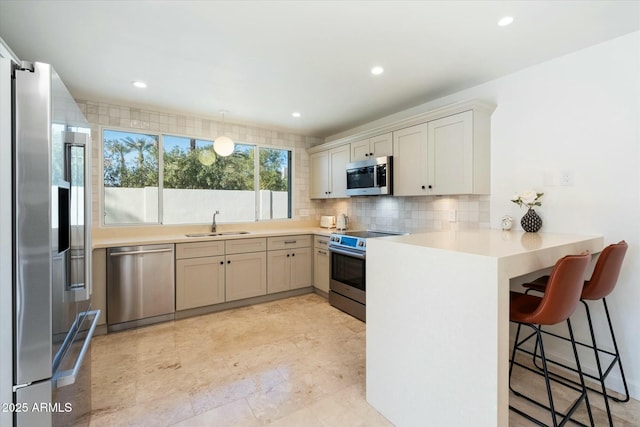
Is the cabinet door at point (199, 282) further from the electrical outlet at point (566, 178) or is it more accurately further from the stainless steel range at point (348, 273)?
the electrical outlet at point (566, 178)

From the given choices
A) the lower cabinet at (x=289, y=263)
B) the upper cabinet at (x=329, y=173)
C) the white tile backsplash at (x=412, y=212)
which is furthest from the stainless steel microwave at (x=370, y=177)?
the lower cabinet at (x=289, y=263)

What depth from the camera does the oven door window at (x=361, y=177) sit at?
142 inches

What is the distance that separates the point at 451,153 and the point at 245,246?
8.38 feet

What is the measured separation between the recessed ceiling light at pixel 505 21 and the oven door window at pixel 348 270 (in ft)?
7.51

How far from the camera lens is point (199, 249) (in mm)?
3385

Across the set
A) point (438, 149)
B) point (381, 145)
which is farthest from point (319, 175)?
point (438, 149)

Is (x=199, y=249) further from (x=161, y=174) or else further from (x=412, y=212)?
(x=412, y=212)

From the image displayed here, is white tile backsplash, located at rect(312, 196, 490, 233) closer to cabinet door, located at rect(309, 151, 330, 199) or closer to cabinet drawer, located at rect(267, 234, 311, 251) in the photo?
cabinet door, located at rect(309, 151, 330, 199)

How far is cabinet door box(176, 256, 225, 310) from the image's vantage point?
329 cm

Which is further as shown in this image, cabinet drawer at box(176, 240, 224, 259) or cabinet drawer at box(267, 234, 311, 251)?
cabinet drawer at box(267, 234, 311, 251)

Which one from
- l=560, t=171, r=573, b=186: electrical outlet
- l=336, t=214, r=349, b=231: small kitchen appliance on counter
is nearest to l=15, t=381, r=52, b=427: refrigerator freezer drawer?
l=560, t=171, r=573, b=186: electrical outlet

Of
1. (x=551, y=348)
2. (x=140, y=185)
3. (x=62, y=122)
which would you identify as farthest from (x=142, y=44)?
(x=551, y=348)

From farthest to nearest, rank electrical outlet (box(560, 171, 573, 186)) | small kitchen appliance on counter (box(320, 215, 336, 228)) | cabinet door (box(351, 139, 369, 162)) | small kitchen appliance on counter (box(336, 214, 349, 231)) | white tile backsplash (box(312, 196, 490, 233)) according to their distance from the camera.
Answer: small kitchen appliance on counter (box(320, 215, 336, 228)) < small kitchen appliance on counter (box(336, 214, 349, 231)) < cabinet door (box(351, 139, 369, 162)) < white tile backsplash (box(312, 196, 490, 233)) < electrical outlet (box(560, 171, 573, 186))

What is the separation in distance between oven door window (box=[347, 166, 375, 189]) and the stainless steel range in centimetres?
66
